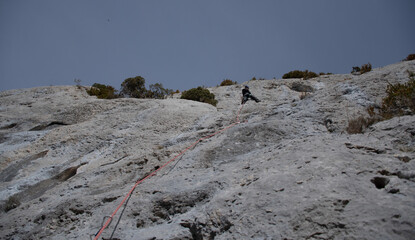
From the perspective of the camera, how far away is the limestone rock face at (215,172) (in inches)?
133

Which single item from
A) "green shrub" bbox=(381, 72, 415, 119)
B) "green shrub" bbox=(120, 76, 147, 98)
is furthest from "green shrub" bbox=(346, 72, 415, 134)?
"green shrub" bbox=(120, 76, 147, 98)

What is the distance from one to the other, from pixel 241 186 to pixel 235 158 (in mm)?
1682

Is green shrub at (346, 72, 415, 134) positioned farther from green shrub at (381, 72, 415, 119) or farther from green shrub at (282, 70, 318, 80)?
green shrub at (282, 70, 318, 80)

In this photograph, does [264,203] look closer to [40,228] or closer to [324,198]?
[324,198]

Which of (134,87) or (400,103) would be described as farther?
(134,87)

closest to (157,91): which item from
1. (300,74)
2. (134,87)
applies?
(134,87)

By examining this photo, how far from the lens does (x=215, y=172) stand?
18.6 ft

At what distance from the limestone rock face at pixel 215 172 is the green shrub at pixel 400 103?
1.93 ft

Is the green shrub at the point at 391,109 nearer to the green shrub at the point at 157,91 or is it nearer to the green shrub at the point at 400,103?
the green shrub at the point at 400,103

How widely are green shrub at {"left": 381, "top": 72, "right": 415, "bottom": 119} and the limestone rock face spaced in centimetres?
59

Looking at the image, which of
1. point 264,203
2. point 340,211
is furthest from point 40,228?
point 340,211

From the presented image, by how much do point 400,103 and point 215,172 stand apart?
544 centimetres

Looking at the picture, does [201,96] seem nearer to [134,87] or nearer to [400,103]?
[134,87]

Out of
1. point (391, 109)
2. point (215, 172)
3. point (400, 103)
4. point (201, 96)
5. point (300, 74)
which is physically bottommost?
point (215, 172)
